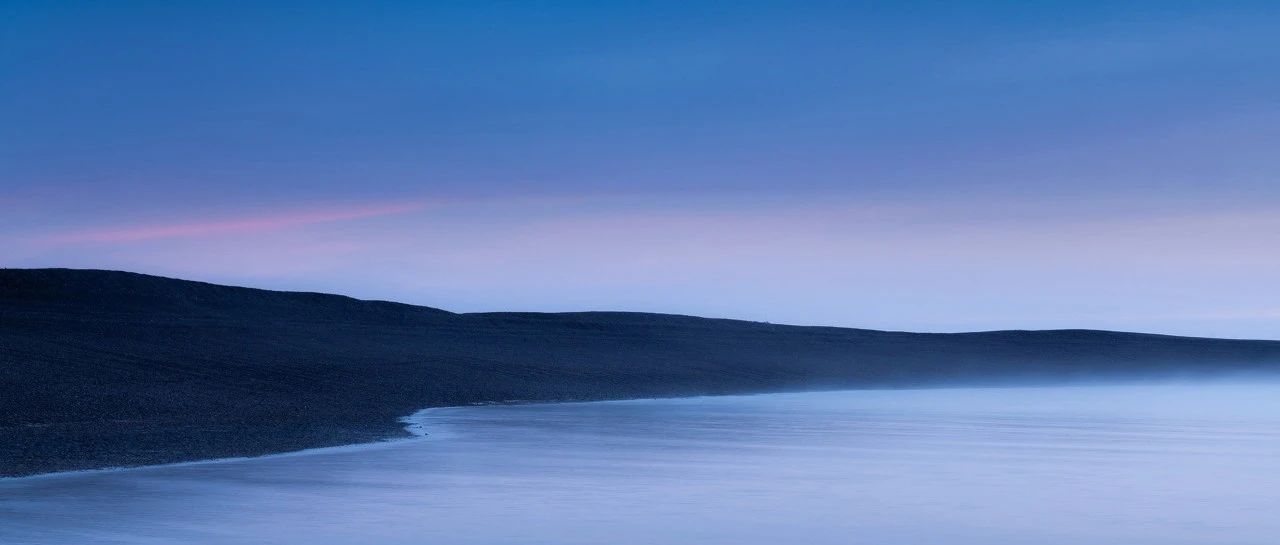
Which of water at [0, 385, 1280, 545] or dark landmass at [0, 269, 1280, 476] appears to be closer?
water at [0, 385, 1280, 545]

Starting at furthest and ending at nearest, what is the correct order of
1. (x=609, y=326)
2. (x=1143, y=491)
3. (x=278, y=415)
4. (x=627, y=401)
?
(x=609, y=326) → (x=627, y=401) → (x=278, y=415) → (x=1143, y=491)

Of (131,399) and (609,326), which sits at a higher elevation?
(609,326)

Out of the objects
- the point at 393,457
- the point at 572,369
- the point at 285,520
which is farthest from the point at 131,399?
the point at 572,369

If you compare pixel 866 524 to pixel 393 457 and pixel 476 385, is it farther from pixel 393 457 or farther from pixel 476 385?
pixel 476 385

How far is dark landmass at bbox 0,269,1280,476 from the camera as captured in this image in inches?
728

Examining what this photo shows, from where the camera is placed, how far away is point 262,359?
117 feet

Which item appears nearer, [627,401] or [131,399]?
[131,399]

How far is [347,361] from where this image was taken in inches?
1470

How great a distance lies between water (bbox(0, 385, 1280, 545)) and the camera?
33.2 ft

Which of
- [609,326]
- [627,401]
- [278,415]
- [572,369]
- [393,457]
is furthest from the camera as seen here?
[609,326]

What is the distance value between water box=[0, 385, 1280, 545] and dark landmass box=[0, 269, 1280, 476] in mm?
1834

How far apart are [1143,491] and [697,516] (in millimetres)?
4345

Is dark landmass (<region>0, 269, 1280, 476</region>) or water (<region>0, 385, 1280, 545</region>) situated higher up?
dark landmass (<region>0, 269, 1280, 476</region>)

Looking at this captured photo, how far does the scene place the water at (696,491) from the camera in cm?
1012
